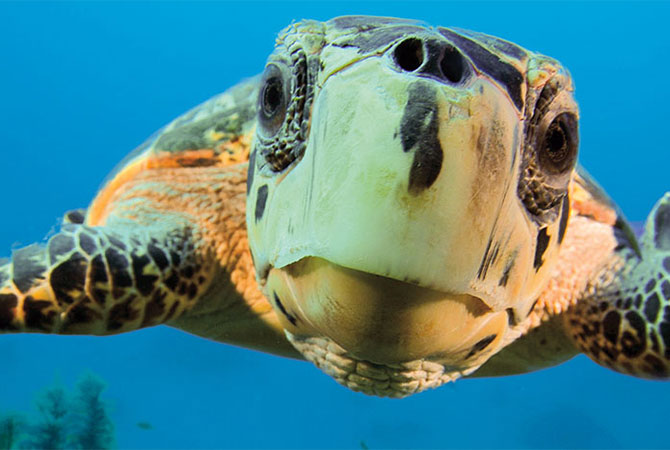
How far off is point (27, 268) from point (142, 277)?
35 cm

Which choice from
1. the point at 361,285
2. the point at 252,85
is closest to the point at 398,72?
the point at 361,285

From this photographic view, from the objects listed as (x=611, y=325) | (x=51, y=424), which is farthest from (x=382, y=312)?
(x=51, y=424)

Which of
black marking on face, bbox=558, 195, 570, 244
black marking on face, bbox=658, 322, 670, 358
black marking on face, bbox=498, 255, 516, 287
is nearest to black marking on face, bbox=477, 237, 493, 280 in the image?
black marking on face, bbox=498, 255, 516, 287

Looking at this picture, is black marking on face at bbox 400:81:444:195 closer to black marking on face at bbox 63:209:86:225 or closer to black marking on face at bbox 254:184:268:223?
black marking on face at bbox 254:184:268:223

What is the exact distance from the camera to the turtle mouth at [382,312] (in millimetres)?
997

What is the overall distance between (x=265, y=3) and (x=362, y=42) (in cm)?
6125

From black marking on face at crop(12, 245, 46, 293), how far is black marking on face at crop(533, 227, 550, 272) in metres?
1.48

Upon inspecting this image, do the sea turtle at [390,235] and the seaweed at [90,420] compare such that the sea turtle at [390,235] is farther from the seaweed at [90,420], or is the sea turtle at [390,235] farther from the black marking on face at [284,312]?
the seaweed at [90,420]

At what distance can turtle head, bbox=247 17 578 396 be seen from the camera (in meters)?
0.91

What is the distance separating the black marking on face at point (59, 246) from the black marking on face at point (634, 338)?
1.91m

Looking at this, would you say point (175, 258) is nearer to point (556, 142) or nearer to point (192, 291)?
point (192, 291)

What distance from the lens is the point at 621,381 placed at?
34344 millimetres

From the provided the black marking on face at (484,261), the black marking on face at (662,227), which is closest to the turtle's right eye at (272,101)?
the black marking on face at (484,261)

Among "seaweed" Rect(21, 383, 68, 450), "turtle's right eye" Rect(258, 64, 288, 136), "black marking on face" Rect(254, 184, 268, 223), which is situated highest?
"turtle's right eye" Rect(258, 64, 288, 136)
